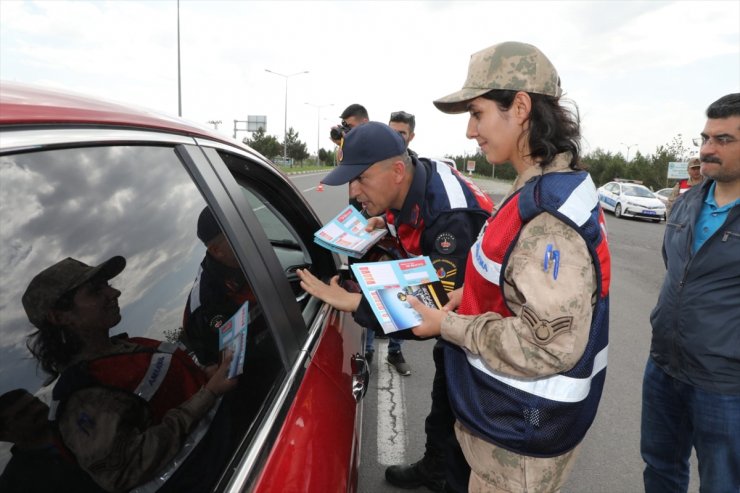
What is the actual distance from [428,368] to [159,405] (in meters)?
3.22

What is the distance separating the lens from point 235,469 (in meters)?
0.92

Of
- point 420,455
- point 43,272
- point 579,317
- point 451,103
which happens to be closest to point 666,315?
point 579,317

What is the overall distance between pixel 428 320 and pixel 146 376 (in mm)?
751

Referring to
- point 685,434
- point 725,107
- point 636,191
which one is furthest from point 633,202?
point 685,434

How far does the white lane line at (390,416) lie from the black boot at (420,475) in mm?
163

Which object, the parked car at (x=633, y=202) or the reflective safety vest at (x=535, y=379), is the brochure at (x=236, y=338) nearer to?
the reflective safety vest at (x=535, y=379)

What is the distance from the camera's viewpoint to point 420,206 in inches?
77.2

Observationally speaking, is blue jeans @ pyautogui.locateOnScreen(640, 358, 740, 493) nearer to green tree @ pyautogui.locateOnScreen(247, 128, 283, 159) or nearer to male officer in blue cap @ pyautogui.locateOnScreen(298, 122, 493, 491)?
male officer in blue cap @ pyautogui.locateOnScreen(298, 122, 493, 491)

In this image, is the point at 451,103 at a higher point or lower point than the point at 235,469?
higher

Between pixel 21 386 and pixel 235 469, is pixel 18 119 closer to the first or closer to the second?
pixel 21 386

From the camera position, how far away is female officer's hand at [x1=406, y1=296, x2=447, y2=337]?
1338mm

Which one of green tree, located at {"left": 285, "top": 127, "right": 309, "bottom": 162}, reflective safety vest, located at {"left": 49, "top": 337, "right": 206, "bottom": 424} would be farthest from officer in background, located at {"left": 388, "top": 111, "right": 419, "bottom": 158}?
green tree, located at {"left": 285, "top": 127, "right": 309, "bottom": 162}

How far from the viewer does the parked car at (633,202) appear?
1723cm

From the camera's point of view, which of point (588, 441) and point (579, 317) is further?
point (588, 441)
